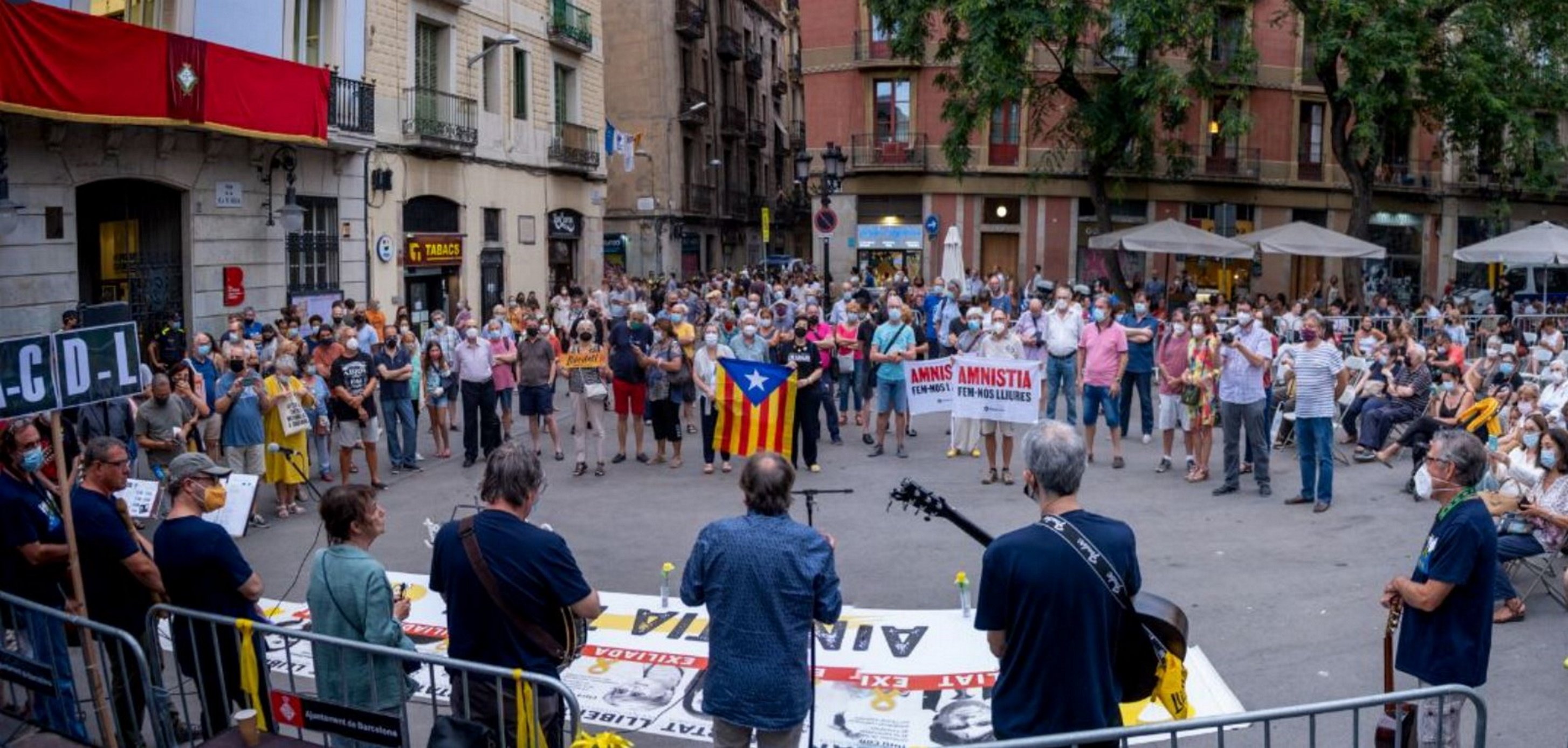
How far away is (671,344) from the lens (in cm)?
1491

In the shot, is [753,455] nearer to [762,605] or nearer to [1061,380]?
[762,605]

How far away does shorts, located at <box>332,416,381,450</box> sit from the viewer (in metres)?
13.6

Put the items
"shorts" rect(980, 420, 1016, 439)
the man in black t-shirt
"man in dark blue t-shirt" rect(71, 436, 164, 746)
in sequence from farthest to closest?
"shorts" rect(980, 420, 1016, 439) → the man in black t-shirt → "man in dark blue t-shirt" rect(71, 436, 164, 746)

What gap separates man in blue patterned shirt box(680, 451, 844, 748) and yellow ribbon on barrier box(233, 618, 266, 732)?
2081mm

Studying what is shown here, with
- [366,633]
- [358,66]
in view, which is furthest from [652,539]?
[358,66]

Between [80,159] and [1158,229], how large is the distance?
2175cm

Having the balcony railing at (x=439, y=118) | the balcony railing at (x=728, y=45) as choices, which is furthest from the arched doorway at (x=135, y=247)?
the balcony railing at (x=728, y=45)

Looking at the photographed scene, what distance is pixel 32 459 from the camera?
22.8ft

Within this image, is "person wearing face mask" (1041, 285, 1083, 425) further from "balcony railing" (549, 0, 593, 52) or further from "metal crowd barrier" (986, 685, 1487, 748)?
"balcony railing" (549, 0, 593, 52)

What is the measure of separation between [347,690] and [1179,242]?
2532 cm

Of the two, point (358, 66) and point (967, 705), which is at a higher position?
point (358, 66)

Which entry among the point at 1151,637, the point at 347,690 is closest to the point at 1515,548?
the point at 1151,637

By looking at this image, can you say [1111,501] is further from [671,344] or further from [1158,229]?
[1158,229]

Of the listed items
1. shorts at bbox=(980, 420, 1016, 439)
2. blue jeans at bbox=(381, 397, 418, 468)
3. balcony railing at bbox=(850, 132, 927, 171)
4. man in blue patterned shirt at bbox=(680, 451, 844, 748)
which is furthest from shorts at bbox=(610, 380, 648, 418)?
balcony railing at bbox=(850, 132, 927, 171)
